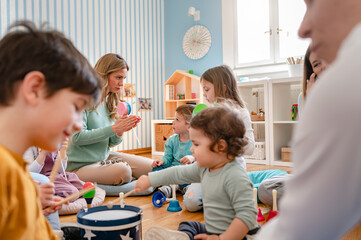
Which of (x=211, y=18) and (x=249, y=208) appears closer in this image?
(x=249, y=208)

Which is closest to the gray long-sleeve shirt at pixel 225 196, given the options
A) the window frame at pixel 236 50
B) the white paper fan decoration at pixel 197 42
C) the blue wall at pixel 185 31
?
the window frame at pixel 236 50

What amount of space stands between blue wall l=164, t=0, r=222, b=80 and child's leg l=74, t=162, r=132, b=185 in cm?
269

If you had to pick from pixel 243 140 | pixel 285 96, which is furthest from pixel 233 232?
pixel 285 96

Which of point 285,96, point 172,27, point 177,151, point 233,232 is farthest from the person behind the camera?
point 172,27

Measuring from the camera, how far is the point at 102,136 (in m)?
2.07

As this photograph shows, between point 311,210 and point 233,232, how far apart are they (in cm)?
72

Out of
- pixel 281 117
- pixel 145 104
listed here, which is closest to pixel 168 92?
pixel 145 104

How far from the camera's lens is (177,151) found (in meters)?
2.27

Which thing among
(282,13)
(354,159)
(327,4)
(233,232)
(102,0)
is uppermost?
(102,0)

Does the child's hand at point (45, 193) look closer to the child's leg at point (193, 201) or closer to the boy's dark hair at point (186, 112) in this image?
the child's leg at point (193, 201)

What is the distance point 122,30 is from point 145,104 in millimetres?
1118

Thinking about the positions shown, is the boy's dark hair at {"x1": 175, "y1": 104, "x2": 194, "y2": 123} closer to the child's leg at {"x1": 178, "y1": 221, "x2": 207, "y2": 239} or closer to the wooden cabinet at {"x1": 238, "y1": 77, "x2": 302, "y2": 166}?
the child's leg at {"x1": 178, "y1": 221, "x2": 207, "y2": 239}

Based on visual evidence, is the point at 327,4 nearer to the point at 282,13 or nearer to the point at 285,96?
the point at 285,96

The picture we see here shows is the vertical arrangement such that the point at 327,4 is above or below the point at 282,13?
below
